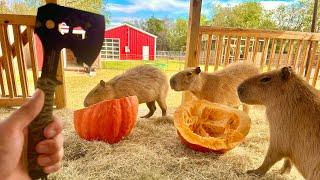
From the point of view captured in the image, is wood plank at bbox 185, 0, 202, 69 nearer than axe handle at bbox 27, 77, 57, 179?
No

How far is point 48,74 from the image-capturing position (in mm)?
871

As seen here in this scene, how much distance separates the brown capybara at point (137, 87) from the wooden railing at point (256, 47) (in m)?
0.71

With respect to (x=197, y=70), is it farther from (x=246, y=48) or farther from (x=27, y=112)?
(x=27, y=112)

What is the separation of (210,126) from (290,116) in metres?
0.91

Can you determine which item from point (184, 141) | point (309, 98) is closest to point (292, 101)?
point (309, 98)

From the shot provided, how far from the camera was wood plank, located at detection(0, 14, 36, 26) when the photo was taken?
133 inches

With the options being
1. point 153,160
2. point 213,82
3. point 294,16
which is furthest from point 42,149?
point 294,16

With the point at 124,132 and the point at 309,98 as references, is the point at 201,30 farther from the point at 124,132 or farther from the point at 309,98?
the point at 309,98

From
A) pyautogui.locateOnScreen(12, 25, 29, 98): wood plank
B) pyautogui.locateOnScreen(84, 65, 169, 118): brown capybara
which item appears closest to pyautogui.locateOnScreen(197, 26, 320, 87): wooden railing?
pyautogui.locateOnScreen(84, 65, 169, 118): brown capybara

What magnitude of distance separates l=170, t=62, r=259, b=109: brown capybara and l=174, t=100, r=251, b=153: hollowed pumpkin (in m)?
0.36

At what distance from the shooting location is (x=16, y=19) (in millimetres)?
3402

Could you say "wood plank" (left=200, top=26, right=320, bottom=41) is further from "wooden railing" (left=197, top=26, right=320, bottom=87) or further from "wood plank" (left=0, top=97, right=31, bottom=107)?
"wood plank" (left=0, top=97, right=31, bottom=107)

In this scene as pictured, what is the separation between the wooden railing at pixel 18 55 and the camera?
3422 mm

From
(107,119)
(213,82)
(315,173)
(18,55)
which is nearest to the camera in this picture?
(315,173)
